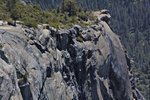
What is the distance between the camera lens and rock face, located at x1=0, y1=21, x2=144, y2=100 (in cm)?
2500

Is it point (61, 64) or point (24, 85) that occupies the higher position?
point (24, 85)

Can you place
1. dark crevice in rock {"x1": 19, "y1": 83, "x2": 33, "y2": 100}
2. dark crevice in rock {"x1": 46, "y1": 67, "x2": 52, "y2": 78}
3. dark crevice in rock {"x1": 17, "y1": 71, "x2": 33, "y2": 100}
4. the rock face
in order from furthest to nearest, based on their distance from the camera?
dark crevice in rock {"x1": 46, "y1": 67, "x2": 52, "y2": 78} < dark crevice in rock {"x1": 19, "y1": 83, "x2": 33, "y2": 100} < dark crevice in rock {"x1": 17, "y1": 71, "x2": 33, "y2": 100} < the rock face

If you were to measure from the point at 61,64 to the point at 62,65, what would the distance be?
1.92 feet

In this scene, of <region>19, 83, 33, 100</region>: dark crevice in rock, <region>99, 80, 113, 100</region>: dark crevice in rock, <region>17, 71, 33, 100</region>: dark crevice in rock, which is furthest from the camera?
<region>99, 80, 113, 100</region>: dark crevice in rock

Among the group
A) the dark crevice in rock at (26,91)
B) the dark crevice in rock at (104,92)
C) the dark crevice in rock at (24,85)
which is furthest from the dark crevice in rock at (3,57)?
the dark crevice in rock at (104,92)

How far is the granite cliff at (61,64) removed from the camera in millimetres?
25047

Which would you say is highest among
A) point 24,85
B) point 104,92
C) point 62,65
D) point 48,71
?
point 24,85

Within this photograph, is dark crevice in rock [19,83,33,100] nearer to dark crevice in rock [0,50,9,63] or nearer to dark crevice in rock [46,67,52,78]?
dark crevice in rock [0,50,9,63]

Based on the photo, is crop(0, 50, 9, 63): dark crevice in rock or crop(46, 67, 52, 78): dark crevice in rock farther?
crop(46, 67, 52, 78): dark crevice in rock

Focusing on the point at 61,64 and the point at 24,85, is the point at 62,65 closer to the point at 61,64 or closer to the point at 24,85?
the point at 61,64

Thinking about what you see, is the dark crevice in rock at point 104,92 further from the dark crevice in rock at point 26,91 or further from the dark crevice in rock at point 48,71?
the dark crevice in rock at point 26,91

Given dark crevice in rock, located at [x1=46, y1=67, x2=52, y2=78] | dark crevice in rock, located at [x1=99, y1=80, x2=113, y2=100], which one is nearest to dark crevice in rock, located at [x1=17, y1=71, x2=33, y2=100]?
dark crevice in rock, located at [x1=46, y1=67, x2=52, y2=78]

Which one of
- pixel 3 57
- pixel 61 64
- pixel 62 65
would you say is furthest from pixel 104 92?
pixel 3 57

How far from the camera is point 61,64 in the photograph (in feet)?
133
